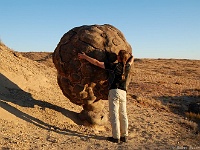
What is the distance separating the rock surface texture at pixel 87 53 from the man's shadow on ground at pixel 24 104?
2.54ft

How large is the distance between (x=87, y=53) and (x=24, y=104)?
2.05 metres

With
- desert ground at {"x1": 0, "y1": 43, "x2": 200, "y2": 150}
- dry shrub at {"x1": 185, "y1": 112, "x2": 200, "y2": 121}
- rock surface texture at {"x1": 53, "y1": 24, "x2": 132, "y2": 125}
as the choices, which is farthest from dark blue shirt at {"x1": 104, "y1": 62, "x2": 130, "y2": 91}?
dry shrub at {"x1": 185, "y1": 112, "x2": 200, "y2": 121}

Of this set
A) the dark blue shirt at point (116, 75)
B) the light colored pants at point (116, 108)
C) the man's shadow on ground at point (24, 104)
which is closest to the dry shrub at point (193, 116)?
the man's shadow on ground at point (24, 104)

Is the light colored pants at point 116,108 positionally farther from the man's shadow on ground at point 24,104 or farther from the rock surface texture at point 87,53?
the rock surface texture at point 87,53

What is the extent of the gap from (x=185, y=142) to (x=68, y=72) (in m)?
3.02

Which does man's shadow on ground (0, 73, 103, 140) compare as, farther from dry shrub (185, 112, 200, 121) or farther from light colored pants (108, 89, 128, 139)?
dry shrub (185, 112, 200, 121)

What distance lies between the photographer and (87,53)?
6492 millimetres

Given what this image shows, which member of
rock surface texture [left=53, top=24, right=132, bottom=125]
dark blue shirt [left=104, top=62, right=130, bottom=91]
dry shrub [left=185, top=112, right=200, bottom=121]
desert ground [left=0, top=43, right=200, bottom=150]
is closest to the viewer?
desert ground [left=0, top=43, right=200, bottom=150]

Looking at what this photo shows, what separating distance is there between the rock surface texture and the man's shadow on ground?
0.77 metres

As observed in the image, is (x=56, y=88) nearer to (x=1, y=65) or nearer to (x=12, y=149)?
(x=1, y=65)

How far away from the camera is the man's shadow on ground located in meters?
6.54

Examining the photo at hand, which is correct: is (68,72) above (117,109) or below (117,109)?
above

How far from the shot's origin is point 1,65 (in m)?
8.90

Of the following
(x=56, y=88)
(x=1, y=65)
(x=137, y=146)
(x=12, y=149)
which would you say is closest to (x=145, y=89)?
(x=56, y=88)
